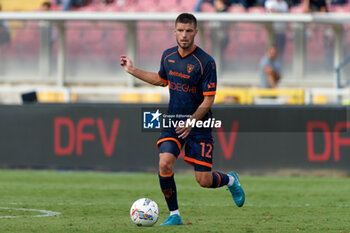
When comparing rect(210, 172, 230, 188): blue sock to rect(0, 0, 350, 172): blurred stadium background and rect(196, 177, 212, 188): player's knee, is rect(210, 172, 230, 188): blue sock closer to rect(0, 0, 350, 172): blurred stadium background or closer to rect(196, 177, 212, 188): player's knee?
rect(196, 177, 212, 188): player's knee

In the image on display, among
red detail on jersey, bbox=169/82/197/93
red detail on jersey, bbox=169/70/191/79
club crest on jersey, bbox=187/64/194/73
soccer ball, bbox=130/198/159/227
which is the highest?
club crest on jersey, bbox=187/64/194/73

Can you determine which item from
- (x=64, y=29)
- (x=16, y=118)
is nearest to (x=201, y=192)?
(x=16, y=118)

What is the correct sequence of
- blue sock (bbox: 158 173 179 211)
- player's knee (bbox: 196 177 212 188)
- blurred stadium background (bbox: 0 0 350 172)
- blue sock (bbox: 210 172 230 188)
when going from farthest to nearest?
blurred stadium background (bbox: 0 0 350 172)
blue sock (bbox: 210 172 230 188)
player's knee (bbox: 196 177 212 188)
blue sock (bbox: 158 173 179 211)

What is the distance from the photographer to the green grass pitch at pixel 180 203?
26.9 feet

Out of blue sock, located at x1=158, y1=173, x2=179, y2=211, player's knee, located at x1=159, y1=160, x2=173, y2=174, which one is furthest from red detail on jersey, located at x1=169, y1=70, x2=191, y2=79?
blue sock, located at x1=158, y1=173, x2=179, y2=211

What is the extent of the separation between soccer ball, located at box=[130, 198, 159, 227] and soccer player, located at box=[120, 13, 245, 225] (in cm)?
22

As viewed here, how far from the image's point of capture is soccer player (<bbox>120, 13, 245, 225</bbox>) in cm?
806

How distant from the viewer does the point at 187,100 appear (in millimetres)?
8180

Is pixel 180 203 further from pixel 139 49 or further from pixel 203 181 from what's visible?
pixel 139 49

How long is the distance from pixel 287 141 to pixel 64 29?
896 cm

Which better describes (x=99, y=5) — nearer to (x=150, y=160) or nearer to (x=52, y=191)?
(x=150, y=160)

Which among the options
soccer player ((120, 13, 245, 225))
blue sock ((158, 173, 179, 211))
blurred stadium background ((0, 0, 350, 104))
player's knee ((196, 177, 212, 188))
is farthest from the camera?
blurred stadium background ((0, 0, 350, 104))

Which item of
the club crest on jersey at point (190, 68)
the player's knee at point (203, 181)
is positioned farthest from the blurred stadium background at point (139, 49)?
the club crest on jersey at point (190, 68)

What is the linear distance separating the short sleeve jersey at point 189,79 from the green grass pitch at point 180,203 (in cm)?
126
